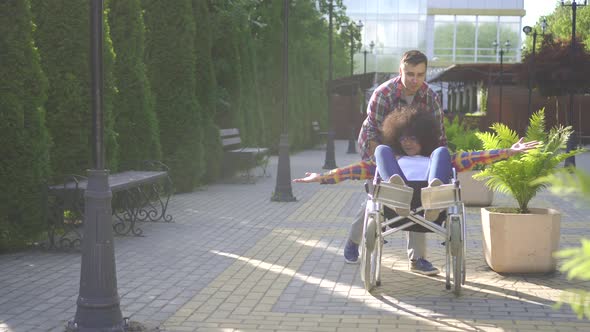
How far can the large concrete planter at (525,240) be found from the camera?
7.15m

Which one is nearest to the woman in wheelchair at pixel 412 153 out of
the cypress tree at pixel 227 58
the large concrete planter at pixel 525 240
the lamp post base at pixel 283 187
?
the large concrete planter at pixel 525 240

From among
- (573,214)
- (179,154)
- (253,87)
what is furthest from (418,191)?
(253,87)

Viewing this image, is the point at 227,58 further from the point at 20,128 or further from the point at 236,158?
the point at 20,128

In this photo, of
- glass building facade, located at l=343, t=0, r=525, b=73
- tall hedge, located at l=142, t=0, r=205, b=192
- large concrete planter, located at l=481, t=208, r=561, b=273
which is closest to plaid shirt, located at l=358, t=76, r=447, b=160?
large concrete planter, located at l=481, t=208, r=561, b=273

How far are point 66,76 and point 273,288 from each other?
171 inches

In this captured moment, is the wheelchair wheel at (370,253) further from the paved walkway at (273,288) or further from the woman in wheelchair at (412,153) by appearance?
the woman in wheelchair at (412,153)

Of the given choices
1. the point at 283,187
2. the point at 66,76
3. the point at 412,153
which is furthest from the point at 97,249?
the point at 283,187

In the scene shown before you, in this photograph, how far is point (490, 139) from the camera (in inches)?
296

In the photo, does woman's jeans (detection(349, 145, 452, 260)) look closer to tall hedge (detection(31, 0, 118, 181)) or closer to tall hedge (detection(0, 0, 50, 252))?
tall hedge (detection(0, 0, 50, 252))

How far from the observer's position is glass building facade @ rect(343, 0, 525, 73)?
60031 millimetres

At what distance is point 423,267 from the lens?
7.39 meters

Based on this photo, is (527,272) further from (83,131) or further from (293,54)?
(293,54)

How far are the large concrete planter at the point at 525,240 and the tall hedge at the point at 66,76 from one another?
484 centimetres

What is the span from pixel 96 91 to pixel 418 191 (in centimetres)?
249
